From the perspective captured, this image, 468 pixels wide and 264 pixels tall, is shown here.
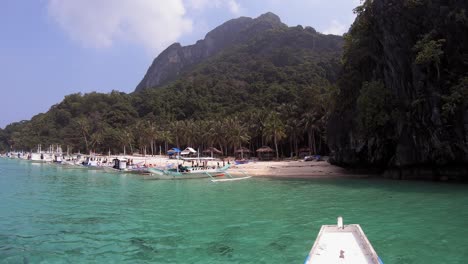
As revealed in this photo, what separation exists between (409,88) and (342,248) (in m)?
25.4

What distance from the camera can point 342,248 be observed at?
8.30 m

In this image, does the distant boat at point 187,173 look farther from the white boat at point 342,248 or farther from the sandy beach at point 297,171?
the white boat at point 342,248

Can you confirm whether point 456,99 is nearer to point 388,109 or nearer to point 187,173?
point 388,109

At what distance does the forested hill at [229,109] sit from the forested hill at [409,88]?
6975mm

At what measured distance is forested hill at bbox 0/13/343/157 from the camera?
60.7m

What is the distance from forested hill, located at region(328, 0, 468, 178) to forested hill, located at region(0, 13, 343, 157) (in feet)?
22.9

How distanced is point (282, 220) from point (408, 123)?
65.1 ft

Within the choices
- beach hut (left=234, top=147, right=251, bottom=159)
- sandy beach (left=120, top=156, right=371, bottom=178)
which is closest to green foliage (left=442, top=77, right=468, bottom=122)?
sandy beach (left=120, top=156, right=371, bottom=178)

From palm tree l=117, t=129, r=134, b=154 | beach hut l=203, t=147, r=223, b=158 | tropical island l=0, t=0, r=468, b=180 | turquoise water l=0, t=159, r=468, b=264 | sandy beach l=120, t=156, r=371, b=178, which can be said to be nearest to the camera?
turquoise water l=0, t=159, r=468, b=264

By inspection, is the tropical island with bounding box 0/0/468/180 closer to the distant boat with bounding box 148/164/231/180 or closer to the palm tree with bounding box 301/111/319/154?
the palm tree with bounding box 301/111/319/154

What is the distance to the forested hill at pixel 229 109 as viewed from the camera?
2388 inches

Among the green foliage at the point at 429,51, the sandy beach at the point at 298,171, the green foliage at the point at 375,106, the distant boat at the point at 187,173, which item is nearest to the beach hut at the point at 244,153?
the sandy beach at the point at 298,171

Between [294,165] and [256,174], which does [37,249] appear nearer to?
[256,174]

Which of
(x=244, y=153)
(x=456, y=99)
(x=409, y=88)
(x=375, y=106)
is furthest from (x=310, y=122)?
(x=456, y=99)
